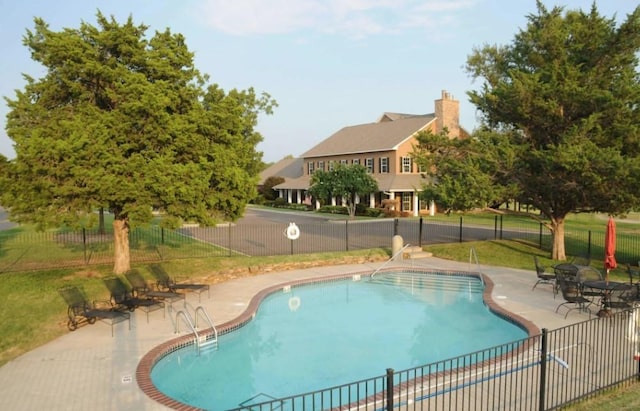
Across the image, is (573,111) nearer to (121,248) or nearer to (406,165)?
(121,248)

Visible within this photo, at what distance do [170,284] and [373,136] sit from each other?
4171 cm

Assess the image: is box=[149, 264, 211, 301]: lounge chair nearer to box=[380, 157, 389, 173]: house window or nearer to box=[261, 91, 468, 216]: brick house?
box=[261, 91, 468, 216]: brick house

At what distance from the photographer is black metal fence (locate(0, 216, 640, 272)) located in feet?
65.1

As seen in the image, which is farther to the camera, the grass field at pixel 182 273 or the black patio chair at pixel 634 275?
the black patio chair at pixel 634 275

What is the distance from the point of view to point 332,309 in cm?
1569

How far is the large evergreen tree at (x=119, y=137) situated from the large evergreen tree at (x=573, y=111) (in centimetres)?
1121

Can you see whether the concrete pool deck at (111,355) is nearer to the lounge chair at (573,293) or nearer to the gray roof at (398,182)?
the lounge chair at (573,293)

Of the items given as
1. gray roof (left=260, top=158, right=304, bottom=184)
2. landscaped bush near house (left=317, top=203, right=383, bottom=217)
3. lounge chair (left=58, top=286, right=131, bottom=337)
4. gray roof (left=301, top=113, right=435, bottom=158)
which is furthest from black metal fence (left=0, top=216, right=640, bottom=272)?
gray roof (left=260, top=158, right=304, bottom=184)

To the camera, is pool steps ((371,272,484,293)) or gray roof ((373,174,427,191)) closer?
pool steps ((371,272,484,293))

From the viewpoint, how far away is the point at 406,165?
160 ft

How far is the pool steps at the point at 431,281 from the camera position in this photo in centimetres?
1844

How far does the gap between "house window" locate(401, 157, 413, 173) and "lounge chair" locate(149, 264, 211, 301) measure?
113ft

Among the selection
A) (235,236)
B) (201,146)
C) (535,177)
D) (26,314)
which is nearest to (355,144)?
(235,236)

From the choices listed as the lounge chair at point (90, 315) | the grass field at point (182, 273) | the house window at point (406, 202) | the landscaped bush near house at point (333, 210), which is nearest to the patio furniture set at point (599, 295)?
the grass field at point (182, 273)
